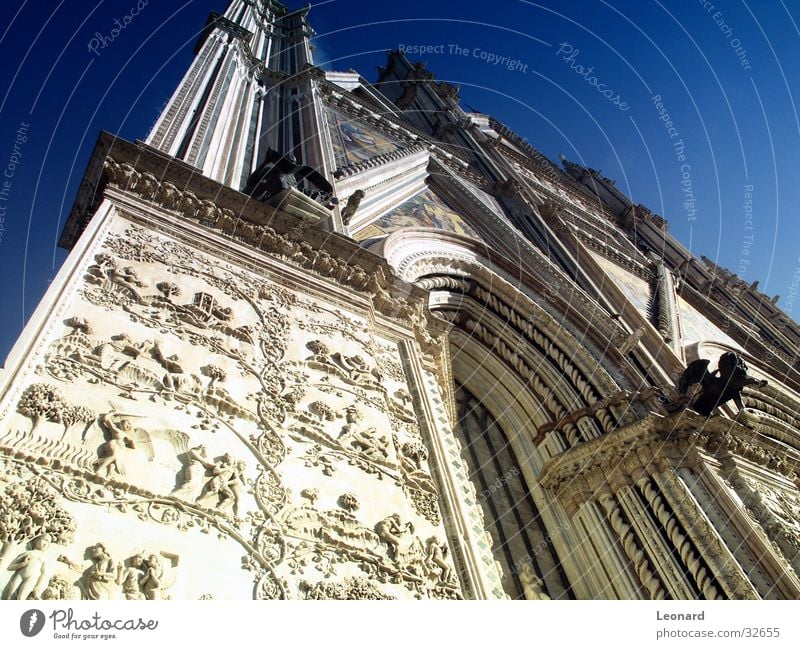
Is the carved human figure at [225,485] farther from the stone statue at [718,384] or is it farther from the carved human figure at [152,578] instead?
the stone statue at [718,384]

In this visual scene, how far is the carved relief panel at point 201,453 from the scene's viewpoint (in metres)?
2.61

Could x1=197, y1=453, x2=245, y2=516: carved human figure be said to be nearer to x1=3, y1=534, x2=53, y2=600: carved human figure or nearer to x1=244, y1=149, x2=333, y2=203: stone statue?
x1=3, y1=534, x2=53, y2=600: carved human figure

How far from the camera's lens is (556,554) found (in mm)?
7863

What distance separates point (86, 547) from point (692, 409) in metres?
7.83

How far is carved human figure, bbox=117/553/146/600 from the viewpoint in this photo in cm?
246

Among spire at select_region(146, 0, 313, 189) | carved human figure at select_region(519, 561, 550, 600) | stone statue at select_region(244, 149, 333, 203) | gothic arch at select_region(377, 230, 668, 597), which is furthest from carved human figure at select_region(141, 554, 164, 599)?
gothic arch at select_region(377, 230, 668, 597)

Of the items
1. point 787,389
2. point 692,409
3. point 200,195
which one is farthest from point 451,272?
point 787,389

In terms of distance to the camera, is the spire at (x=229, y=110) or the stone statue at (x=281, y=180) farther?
the spire at (x=229, y=110)

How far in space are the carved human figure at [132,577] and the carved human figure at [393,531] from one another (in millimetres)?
1301

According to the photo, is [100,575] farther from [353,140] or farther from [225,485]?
[353,140]

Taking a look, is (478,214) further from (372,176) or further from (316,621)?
(316,621)

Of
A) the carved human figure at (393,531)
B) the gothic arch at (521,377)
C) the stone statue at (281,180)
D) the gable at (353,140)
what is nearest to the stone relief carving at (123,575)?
the carved human figure at (393,531)

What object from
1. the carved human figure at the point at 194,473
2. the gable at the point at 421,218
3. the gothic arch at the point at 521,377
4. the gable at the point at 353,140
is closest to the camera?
the carved human figure at the point at 194,473

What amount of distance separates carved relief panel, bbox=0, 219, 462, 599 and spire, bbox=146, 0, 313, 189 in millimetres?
2242
